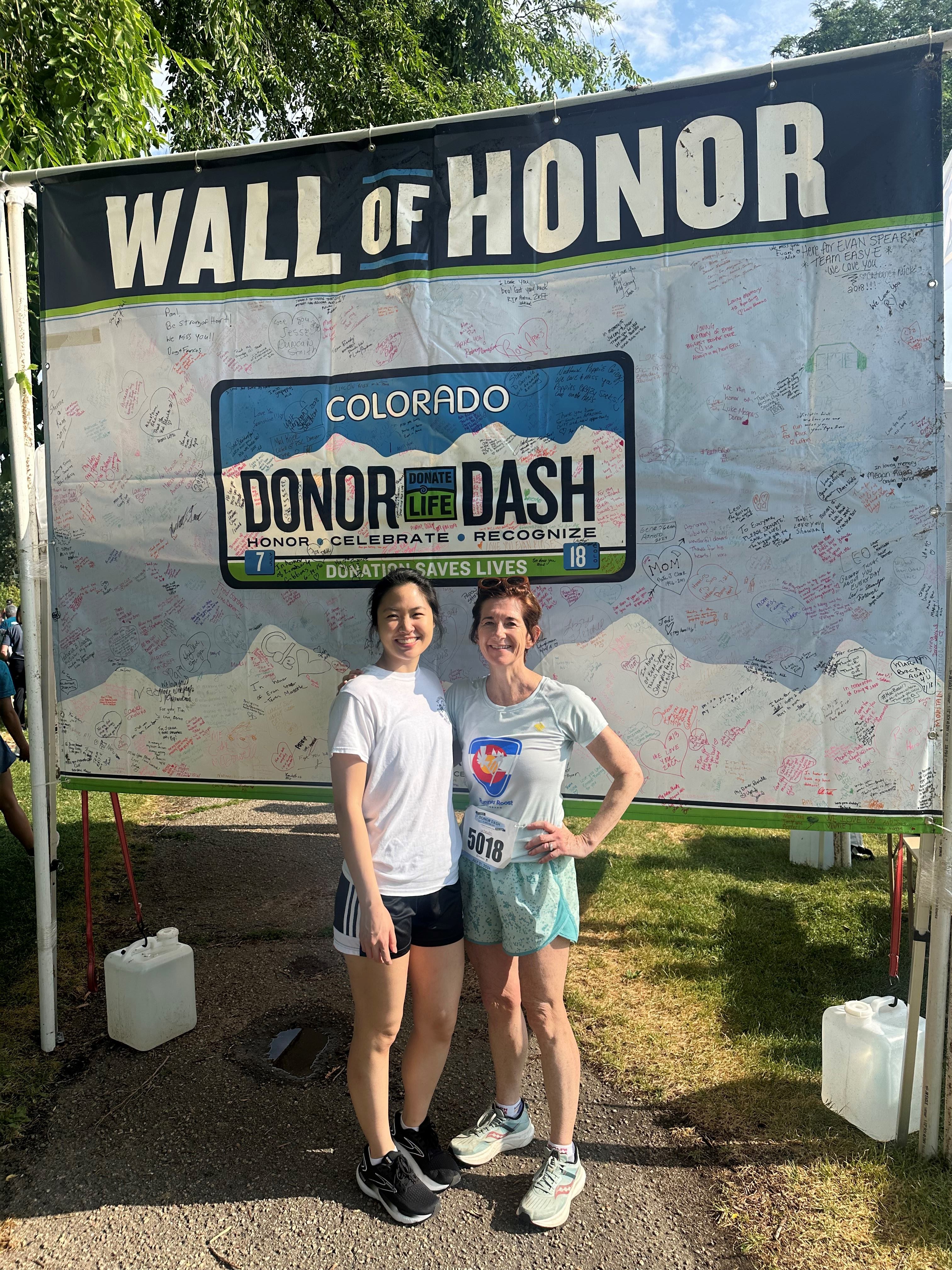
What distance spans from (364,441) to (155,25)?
6352 mm

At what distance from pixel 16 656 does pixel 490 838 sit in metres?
9.85

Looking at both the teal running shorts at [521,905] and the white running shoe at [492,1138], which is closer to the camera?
the teal running shorts at [521,905]

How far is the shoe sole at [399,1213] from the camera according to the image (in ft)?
8.66

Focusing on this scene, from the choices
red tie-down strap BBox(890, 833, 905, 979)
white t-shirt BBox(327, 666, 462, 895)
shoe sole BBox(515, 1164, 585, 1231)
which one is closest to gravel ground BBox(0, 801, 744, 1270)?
shoe sole BBox(515, 1164, 585, 1231)

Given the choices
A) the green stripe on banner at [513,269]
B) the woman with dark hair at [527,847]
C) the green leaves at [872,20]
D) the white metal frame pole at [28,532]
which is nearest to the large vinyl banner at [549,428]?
the green stripe on banner at [513,269]

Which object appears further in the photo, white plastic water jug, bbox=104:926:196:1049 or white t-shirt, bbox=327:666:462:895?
white plastic water jug, bbox=104:926:196:1049

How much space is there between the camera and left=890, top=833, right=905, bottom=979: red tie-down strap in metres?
3.53

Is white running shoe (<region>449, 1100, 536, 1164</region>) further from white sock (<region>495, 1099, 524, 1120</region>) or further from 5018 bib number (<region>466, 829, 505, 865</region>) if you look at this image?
5018 bib number (<region>466, 829, 505, 865</region>)

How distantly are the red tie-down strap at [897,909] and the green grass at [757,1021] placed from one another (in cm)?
45

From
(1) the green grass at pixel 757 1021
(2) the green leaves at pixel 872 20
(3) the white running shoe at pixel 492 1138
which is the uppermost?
(2) the green leaves at pixel 872 20

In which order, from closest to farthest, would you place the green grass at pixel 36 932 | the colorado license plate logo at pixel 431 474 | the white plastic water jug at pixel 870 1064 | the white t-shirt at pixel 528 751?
the white t-shirt at pixel 528 751 < the white plastic water jug at pixel 870 1064 < the colorado license plate logo at pixel 431 474 < the green grass at pixel 36 932

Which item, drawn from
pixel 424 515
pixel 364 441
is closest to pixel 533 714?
pixel 424 515

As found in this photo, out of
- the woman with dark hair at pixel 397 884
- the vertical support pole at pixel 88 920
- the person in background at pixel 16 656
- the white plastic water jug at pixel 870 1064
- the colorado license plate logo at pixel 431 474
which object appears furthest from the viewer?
the person in background at pixel 16 656

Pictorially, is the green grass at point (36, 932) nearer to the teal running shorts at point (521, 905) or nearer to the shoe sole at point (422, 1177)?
the shoe sole at point (422, 1177)
